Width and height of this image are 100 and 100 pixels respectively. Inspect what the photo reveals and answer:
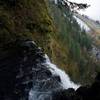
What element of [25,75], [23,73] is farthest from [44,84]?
[23,73]

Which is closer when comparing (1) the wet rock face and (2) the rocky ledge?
(2) the rocky ledge

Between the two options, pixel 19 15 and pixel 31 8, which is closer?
pixel 19 15

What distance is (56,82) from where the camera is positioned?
21812 mm

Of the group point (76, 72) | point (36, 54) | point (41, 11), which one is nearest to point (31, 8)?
point (41, 11)

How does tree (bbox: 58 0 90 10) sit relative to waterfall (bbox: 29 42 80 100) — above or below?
above

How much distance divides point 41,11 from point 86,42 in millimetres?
104865

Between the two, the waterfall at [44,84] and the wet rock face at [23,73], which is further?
the wet rock face at [23,73]

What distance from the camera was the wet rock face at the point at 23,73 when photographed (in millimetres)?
20891

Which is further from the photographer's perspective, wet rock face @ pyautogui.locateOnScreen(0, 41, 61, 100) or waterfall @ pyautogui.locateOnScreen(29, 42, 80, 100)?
wet rock face @ pyautogui.locateOnScreen(0, 41, 61, 100)

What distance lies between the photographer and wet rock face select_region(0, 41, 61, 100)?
68.5ft

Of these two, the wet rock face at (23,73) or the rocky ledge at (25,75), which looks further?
the wet rock face at (23,73)

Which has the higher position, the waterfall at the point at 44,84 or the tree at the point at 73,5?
the tree at the point at 73,5

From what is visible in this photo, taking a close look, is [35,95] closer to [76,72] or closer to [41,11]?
[41,11]

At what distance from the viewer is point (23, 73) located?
21.3 m
